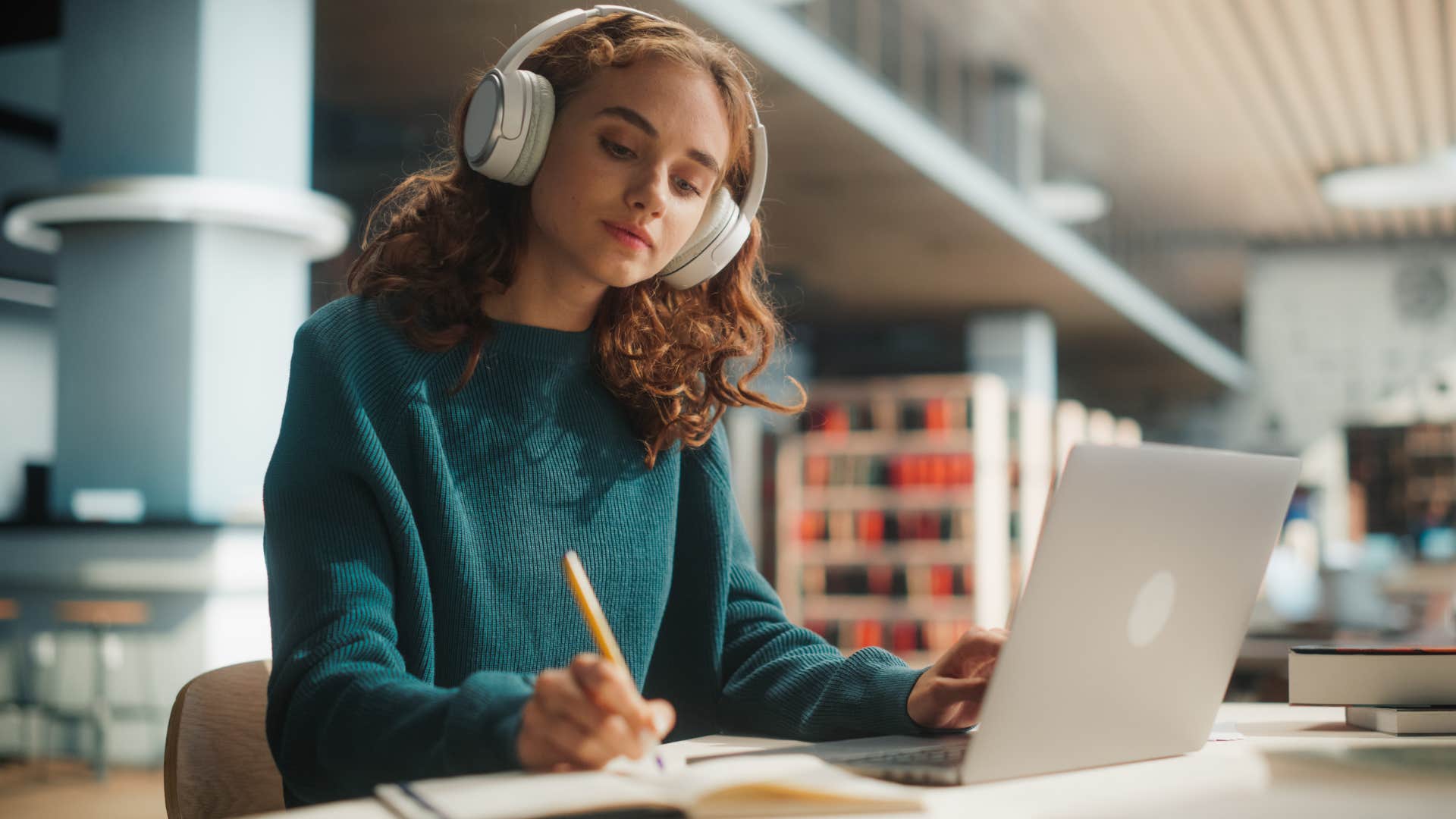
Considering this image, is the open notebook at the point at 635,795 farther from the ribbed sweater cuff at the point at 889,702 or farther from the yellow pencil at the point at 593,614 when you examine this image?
the ribbed sweater cuff at the point at 889,702

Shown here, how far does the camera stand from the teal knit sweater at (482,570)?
3.08 ft

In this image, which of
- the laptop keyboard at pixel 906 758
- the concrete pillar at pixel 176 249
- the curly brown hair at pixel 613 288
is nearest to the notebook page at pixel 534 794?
the laptop keyboard at pixel 906 758

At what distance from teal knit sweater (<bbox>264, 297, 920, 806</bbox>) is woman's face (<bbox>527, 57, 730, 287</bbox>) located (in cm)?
14

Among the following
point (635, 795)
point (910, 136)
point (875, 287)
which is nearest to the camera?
point (635, 795)

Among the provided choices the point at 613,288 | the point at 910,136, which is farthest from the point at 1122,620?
the point at 910,136

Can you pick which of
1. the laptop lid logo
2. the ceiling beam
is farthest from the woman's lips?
the ceiling beam

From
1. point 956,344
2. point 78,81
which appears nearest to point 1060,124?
point 956,344

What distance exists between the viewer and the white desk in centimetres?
82

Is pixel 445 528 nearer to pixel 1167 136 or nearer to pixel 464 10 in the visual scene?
pixel 464 10

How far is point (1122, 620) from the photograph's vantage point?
929 mm

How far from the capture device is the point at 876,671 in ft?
3.88

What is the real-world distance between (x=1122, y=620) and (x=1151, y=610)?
44 millimetres

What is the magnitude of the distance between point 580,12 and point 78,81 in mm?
3625

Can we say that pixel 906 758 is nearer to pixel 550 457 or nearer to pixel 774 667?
pixel 774 667
